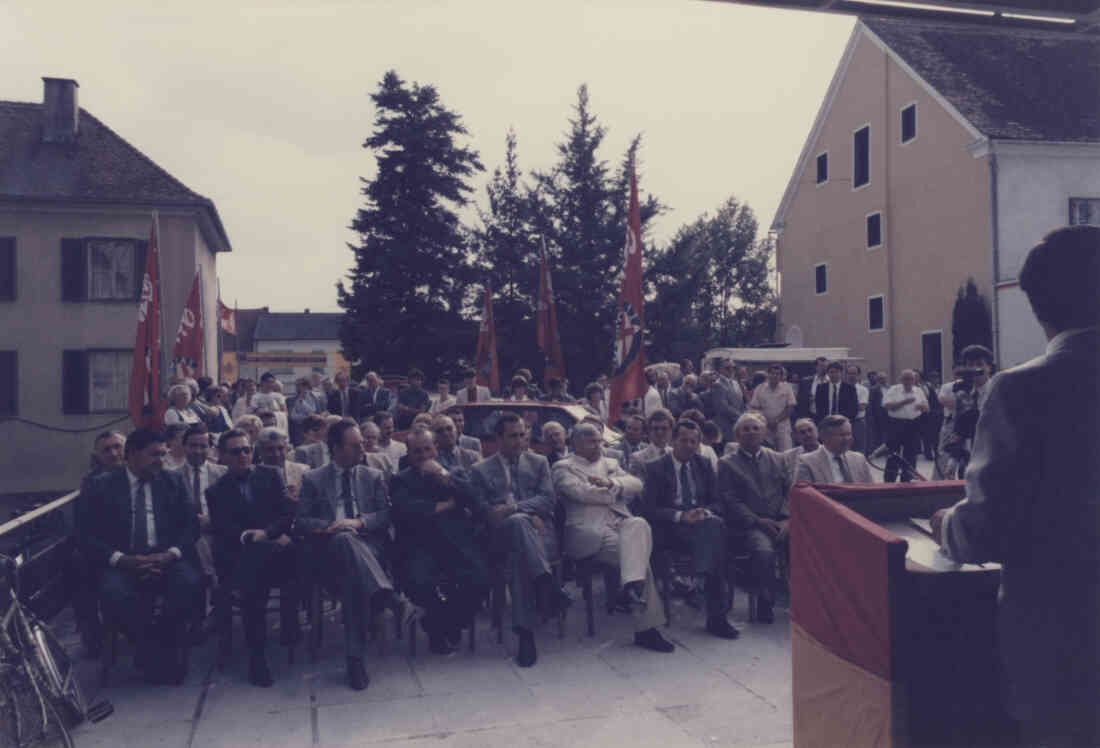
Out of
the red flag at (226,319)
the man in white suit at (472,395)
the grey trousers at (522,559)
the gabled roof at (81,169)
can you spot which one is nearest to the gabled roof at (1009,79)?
the man in white suit at (472,395)

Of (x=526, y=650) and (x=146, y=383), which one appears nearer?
(x=526, y=650)

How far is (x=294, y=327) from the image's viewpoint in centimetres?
9244

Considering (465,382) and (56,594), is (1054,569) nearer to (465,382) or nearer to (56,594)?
(56,594)

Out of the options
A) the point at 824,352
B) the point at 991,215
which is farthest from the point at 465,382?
the point at 991,215

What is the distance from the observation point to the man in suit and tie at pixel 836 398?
14.0 metres

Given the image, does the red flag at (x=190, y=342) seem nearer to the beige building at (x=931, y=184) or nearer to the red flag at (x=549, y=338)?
the red flag at (x=549, y=338)

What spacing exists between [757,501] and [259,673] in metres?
3.80

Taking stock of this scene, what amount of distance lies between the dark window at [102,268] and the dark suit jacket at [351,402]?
1313 centimetres

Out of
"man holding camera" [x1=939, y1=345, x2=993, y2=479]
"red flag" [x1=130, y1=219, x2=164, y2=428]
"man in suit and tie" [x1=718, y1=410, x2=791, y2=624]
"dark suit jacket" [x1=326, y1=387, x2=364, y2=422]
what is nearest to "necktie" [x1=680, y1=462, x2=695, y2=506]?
"man in suit and tie" [x1=718, y1=410, x2=791, y2=624]

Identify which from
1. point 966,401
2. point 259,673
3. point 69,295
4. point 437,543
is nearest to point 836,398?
point 966,401

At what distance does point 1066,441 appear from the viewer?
2.37m

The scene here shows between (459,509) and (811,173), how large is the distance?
28.7 m

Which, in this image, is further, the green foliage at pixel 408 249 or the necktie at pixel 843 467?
the green foliage at pixel 408 249

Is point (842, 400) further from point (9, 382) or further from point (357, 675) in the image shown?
point (9, 382)
